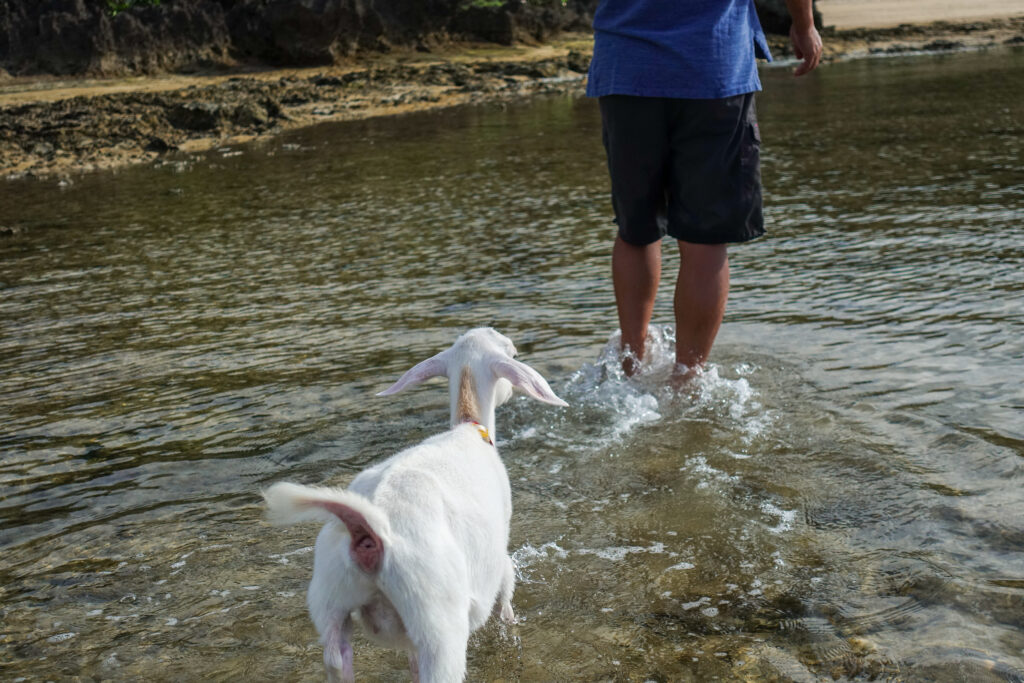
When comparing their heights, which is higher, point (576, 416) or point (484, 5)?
point (484, 5)

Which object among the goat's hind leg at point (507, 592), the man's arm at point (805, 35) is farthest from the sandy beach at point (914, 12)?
the goat's hind leg at point (507, 592)

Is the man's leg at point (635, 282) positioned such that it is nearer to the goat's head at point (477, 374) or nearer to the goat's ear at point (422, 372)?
the goat's head at point (477, 374)

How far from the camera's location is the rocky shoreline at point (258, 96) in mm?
15625

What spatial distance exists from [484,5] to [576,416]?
32.0 metres

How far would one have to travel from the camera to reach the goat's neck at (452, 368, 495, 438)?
3.10 metres

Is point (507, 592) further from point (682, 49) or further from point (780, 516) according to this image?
point (682, 49)

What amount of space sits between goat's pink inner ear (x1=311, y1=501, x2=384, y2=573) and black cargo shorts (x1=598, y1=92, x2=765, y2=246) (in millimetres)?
2446

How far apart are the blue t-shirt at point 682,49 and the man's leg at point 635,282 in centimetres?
Answer: 80

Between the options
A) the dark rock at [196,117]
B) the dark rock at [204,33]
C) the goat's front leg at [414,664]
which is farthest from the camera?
the dark rock at [204,33]

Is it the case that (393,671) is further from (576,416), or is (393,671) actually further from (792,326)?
(792,326)

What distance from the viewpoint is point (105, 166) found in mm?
14414

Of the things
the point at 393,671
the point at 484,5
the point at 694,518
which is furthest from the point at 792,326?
the point at 484,5

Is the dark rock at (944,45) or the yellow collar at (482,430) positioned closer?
the yellow collar at (482,430)

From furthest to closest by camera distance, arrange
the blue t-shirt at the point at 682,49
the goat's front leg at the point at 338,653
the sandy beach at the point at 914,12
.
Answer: the sandy beach at the point at 914,12, the blue t-shirt at the point at 682,49, the goat's front leg at the point at 338,653
